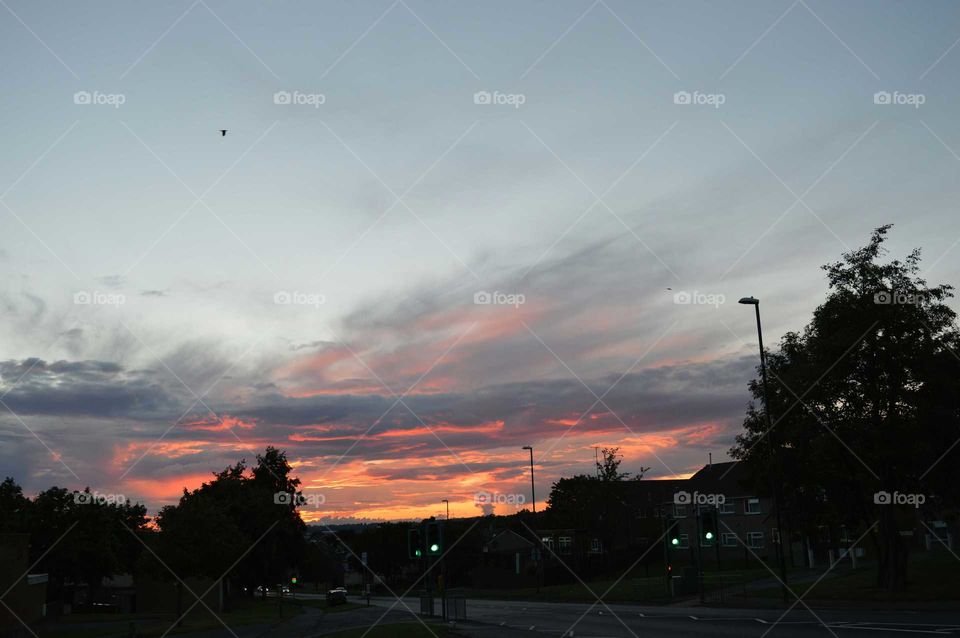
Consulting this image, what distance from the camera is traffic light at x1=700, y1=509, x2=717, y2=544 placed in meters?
40.7

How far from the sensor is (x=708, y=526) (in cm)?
4128

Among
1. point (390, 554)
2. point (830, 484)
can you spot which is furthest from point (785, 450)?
point (390, 554)

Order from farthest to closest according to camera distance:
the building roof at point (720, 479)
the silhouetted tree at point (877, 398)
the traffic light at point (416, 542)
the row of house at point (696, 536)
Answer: the building roof at point (720, 479) → the row of house at point (696, 536) → the silhouetted tree at point (877, 398) → the traffic light at point (416, 542)

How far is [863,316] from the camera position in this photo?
125ft

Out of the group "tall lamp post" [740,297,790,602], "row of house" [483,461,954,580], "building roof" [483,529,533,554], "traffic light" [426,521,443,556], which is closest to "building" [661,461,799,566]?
"row of house" [483,461,954,580]

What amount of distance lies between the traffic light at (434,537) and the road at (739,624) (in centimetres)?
307

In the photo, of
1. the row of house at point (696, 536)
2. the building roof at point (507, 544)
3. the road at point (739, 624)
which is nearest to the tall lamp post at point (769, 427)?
the road at point (739, 624)

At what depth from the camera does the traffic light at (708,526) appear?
40.7m

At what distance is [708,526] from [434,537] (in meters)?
16.4

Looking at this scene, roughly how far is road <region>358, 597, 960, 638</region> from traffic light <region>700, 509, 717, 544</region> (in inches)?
135

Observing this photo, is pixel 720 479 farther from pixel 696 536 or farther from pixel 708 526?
pixel 708 526

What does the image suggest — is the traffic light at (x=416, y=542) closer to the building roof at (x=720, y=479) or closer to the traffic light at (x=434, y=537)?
the traffic light at (x=434, y=537)

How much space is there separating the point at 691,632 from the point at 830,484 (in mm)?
17325

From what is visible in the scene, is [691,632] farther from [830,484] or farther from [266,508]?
[266,508]
